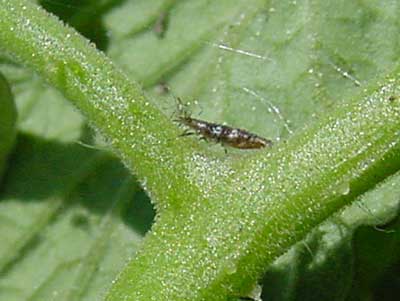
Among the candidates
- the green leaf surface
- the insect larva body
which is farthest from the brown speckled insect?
the green leaf surface

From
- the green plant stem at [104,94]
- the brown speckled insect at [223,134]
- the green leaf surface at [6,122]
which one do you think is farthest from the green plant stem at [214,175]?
the green leaf surface at [6,122]

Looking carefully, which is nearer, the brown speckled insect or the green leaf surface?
the brown speckled insect

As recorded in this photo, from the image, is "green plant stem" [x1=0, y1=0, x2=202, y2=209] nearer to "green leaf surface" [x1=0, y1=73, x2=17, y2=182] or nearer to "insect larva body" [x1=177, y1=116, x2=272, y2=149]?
"insect larva body" [x1=177, y1=116, x2=272, y2=149]

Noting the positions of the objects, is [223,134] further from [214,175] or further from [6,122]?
[6,122]

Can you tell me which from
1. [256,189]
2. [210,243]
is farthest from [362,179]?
[210,243]

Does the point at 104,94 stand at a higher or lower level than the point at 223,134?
lower

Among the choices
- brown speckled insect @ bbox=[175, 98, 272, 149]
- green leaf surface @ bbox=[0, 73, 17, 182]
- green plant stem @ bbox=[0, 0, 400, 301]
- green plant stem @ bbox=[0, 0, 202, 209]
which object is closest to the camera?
green plant stem @ bbox=[0, 0, 400, 301]

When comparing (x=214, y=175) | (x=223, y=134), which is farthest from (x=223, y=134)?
(x=214, y=175)
